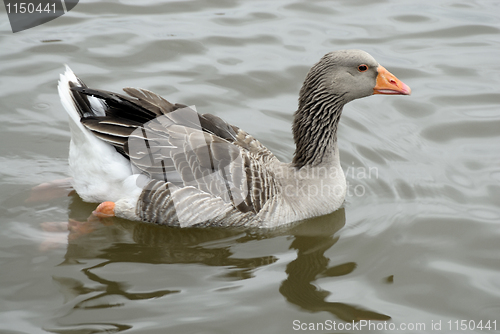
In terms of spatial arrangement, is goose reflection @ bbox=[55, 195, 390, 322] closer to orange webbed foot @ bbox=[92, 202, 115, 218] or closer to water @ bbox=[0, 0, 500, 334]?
water @ bbox=[0, 0, 500, 334]

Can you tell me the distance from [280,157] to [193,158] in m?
2.00

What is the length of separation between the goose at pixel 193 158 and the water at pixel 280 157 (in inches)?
10.2

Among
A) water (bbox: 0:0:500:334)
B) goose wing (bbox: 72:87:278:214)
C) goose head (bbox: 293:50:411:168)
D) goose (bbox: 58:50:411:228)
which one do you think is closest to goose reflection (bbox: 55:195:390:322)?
Answer: water (bbox: 0:0:500:334)

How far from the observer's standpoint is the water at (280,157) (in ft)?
15.8

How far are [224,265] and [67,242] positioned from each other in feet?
5.45

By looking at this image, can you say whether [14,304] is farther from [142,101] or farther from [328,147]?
[328,147]

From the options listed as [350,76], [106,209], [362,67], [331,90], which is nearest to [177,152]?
[106,209]

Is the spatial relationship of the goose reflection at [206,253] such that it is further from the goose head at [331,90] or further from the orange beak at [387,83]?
the orange beak at [387,83]

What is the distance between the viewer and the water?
4.80 metres

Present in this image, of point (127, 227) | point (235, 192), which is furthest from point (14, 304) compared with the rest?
point (235, 192)

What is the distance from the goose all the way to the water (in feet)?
0.85

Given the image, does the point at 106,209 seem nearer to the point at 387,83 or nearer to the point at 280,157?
the point at 280,157

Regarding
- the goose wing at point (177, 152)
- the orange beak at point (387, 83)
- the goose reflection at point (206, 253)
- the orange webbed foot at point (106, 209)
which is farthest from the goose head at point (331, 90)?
the orange webbed foot at point (106, 209)

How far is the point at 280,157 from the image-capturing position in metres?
7.29
